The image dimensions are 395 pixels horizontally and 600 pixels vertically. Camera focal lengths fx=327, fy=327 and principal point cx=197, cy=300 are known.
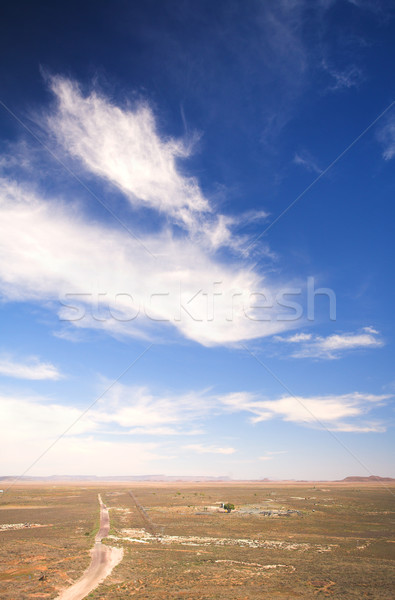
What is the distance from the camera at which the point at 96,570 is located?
22.5 metres

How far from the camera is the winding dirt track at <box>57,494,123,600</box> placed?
1845 centimetres

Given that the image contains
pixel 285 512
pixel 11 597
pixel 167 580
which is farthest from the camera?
pixel 285 512

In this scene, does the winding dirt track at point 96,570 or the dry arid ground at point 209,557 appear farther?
the dry arid ground at point 209,557

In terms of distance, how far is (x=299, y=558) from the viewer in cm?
2639

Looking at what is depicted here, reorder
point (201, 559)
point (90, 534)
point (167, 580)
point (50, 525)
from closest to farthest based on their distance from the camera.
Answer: point (167, 580)
point (201, 559)
point (90, 534)
point (50, 525)

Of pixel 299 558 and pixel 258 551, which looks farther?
pixel 258 551

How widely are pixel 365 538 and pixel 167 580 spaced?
82.6 ft

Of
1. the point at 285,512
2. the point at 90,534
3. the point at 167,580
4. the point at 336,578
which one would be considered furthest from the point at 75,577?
the point at 285,512

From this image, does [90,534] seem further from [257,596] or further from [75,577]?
[257,596]

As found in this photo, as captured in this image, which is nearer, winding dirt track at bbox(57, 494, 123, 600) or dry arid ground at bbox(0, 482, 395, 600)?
winding dirt track at bbox(57, 494, 123, 600)

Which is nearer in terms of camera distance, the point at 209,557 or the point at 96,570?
the point at 96,570

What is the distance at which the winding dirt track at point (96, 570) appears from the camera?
60.5 feet

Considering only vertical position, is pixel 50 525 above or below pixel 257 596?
below

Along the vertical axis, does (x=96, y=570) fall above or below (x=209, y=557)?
above
